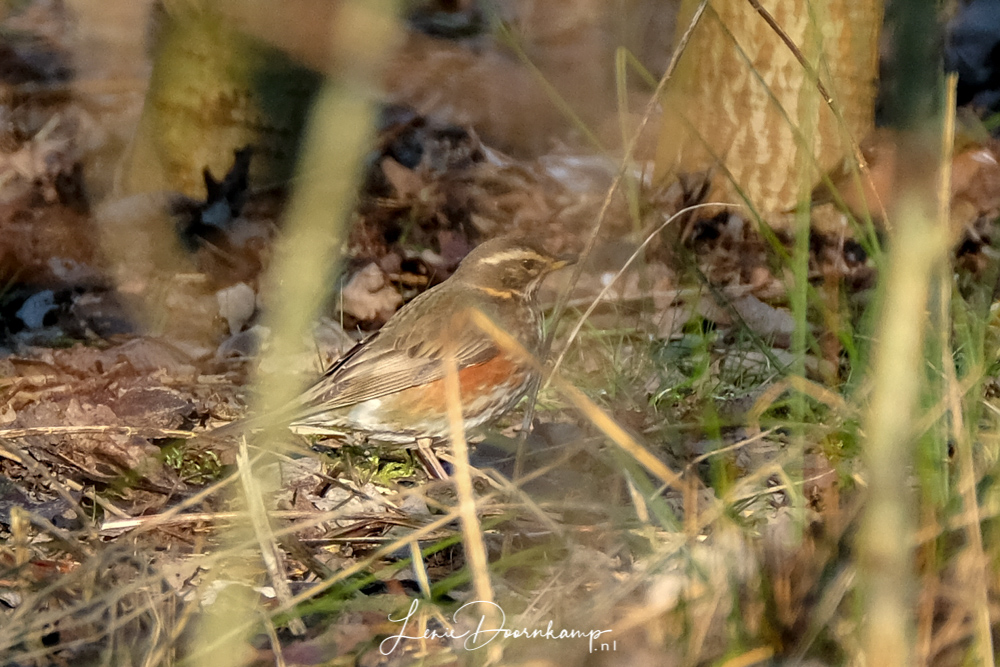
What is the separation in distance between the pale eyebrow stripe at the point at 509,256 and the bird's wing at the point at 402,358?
0.49 meters

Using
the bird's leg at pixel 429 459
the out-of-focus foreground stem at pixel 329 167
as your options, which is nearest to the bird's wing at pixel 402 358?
the bird's leg at pixel 429 459

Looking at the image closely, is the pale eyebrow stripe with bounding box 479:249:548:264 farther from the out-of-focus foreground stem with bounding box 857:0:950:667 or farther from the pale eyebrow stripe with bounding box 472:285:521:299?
the out-of-focus foreground stem with bounding box 857:0:950:667

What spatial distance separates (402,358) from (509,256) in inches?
32.0

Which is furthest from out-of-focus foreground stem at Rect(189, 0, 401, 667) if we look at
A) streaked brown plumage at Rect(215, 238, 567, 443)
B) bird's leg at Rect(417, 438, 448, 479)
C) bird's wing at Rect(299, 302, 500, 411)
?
bird's wing at Rect(299, 302, 500, 411)

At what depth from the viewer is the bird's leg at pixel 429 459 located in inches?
176

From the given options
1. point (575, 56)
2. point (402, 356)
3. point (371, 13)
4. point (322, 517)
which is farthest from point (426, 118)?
point (371, 13)

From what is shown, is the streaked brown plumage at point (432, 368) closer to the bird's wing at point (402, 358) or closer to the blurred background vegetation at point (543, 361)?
the bird's wing at point (402, 358)

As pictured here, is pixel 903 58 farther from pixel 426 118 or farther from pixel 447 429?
pixel 426 118

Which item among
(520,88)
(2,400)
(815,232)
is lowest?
(2,400)

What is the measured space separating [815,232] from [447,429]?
10.3ft

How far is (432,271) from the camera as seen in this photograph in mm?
6754

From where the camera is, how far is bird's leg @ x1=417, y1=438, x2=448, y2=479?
4461 mm

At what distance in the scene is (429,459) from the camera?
183 inches

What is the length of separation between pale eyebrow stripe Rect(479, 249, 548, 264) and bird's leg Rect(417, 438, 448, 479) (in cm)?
103
